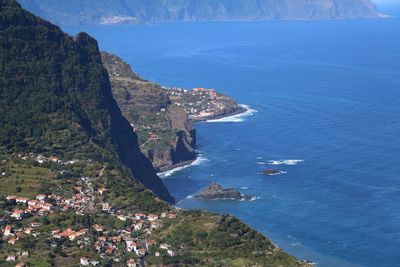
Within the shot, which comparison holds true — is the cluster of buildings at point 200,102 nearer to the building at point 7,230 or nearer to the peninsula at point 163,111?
the peninsula at point 163,111

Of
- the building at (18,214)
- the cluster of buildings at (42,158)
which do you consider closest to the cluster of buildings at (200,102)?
the cluster of buildings at (42,158)

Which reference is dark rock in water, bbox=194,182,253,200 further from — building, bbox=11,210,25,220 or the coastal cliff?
building, bbox=11,210,25,220

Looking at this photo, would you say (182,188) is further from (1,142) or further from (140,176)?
(1,142)

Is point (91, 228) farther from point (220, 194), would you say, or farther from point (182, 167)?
point (182, 167)

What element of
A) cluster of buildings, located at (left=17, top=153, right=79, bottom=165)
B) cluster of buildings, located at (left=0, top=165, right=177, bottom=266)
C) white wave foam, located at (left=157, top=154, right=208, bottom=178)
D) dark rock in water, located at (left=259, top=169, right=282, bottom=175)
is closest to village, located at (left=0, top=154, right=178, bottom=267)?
cluster of buildings, located at (left=0, top=165, right=177, bottom=266)

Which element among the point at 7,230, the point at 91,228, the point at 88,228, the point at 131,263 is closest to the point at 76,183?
the point at 91,228

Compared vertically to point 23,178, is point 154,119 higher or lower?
higher

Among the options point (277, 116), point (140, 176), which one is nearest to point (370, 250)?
point (140, 176)
